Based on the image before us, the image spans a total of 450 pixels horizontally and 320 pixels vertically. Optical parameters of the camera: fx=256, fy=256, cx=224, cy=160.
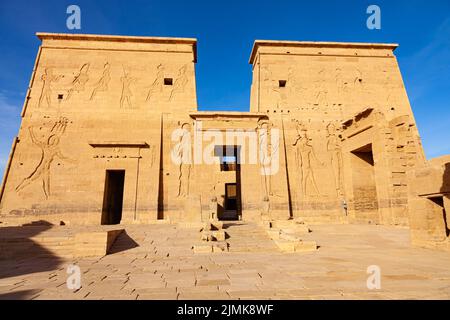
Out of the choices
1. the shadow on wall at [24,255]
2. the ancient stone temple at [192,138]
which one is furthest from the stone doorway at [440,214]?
the shadow on wall at [24,255]

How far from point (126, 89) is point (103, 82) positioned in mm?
1486

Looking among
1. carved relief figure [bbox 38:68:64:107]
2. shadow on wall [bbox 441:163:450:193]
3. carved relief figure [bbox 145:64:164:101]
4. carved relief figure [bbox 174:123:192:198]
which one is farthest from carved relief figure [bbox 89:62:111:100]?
shadow on wall [bbox 441:163:450:193]

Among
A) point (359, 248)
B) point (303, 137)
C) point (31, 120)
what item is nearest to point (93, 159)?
point (31, 120)

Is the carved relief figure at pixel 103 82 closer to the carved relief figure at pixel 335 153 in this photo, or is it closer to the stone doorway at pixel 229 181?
the stone doorway at pixel 229 181

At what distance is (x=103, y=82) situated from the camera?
1584cm

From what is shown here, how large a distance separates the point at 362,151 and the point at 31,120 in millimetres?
19203

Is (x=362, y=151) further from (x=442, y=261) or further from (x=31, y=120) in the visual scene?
(x=31, y=120)

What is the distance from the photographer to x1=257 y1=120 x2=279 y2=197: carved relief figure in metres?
14.5

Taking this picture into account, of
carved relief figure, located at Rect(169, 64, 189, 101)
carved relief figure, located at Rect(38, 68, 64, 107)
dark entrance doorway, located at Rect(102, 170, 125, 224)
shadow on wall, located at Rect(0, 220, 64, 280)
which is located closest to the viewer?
shadow on wall, located at Rect(0, 220, 64, 280)

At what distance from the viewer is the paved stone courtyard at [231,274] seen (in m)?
3.47

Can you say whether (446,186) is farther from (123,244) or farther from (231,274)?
(123,244)

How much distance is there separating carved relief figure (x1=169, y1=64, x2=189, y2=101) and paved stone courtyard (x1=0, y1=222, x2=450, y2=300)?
10.6m

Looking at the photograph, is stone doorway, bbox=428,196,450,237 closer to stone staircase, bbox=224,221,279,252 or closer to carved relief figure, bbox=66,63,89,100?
stone staircase, bbox=224,221,279,252
